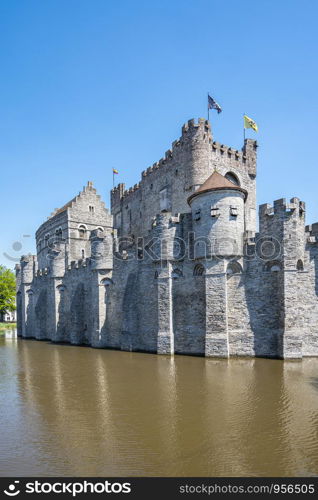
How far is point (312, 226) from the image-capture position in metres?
18.9

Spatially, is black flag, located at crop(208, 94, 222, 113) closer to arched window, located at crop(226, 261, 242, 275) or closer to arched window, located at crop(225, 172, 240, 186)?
arched window, located at crop(225, 172, 240, 186)

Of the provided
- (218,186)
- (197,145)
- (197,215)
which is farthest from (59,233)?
(218,186)

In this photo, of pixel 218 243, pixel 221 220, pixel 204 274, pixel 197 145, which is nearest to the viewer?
pixel 218 243

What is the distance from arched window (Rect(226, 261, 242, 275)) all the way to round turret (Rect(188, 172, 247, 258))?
2.26 ft

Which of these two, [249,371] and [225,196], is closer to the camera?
[249,371]

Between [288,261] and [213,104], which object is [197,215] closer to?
[288,261]

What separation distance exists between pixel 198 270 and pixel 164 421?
1207 centimetres

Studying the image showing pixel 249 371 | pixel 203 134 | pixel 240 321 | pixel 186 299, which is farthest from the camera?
pixel 203 134

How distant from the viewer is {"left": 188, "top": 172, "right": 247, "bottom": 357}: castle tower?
17.9m

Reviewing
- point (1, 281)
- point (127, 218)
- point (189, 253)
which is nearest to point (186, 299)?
point (189, 253)

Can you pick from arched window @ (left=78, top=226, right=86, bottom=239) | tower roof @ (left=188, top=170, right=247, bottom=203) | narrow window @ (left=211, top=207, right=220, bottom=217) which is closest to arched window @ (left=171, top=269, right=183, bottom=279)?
narrow window @ (left=211, top=207, right=220, bottom=217)

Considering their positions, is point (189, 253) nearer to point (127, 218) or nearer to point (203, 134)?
point (203, 134)

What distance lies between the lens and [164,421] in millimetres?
8883

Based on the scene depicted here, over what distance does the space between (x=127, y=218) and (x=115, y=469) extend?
3342 centimetres
